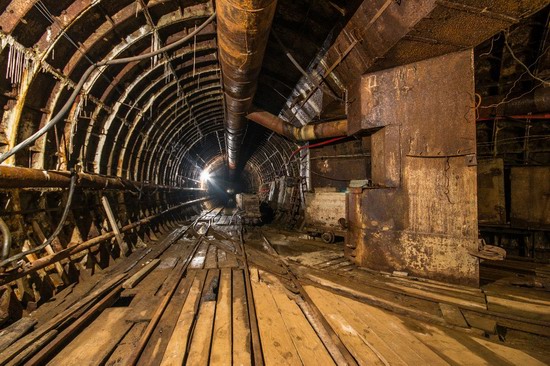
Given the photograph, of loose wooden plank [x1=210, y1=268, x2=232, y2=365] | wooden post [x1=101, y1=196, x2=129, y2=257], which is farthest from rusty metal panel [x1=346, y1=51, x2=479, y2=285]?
wooden post [x1=101, y1=196, x2=129, y2=257]

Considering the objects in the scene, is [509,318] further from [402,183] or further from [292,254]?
[292,254]

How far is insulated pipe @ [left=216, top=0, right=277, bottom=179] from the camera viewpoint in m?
2.83

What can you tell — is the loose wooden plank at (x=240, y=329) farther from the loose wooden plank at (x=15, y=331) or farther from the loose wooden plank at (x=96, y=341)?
the loose wooden plank at (x=15, y=331)

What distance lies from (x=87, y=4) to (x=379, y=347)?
20.7ft

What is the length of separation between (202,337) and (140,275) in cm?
264

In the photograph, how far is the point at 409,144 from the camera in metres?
4.13

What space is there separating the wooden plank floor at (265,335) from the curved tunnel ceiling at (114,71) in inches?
119

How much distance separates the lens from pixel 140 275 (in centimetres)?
456

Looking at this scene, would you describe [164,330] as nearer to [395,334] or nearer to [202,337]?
[202,337]

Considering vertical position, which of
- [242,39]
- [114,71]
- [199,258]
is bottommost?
[199,258]

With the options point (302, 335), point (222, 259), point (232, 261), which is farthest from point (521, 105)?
point (222, 259)

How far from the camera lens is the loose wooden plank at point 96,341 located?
242 cm

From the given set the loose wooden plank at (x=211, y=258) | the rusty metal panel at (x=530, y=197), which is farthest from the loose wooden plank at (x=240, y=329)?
the rusty metal panel at (x=530, y=197)

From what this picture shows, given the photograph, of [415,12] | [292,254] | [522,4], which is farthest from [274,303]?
[522,4]
